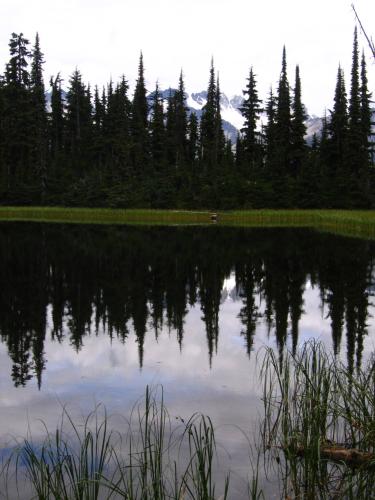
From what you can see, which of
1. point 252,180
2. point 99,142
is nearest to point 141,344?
point 252,180

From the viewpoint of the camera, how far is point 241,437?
724 cm

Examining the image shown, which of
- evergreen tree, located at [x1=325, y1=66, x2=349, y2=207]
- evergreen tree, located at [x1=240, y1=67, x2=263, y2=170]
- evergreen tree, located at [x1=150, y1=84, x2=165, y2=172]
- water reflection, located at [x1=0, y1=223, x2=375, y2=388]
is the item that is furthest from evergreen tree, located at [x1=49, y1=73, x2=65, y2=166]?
water reflection, located at [x1=0, y1=223, x2=375, y2=388]

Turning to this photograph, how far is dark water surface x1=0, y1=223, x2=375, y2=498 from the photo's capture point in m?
8.70

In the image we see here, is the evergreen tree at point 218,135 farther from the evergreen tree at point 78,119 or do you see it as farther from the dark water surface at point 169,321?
the dark water surface at point 169,321

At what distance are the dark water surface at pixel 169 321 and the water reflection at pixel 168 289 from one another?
0.16ft

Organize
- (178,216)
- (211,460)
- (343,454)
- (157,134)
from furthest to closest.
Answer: (157,134)
(178,216)
(343,454)
(211,460)

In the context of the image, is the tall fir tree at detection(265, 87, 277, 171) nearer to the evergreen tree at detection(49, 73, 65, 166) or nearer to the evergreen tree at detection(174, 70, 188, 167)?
the evergreen tree at detection(174, 70, 188, 167)

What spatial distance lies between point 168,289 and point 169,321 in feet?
14.6

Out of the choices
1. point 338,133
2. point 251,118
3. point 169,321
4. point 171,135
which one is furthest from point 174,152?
point 169,321

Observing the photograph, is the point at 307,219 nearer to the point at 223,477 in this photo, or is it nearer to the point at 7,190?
the point at 7,190

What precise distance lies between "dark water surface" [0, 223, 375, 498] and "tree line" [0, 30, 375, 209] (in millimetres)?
28488

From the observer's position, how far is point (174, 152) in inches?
2975

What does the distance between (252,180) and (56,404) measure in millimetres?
52928

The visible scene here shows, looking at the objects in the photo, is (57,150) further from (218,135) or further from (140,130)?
(218,135)
